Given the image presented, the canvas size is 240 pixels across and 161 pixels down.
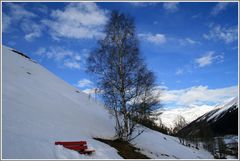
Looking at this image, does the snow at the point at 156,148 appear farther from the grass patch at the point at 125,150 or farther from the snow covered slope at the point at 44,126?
the grass patch at the point at 125,150

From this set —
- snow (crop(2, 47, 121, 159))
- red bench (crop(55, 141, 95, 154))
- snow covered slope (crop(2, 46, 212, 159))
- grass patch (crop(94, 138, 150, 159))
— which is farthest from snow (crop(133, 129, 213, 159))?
red bench (crop(55, 141, 95, 154))

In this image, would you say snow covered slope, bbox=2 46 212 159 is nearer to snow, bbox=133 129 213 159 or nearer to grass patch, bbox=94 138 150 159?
snow, bbox=133 129 213 159

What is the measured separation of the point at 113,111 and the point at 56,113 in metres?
5.52

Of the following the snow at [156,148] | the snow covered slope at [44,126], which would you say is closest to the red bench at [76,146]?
the snow covered slope at [44,126]

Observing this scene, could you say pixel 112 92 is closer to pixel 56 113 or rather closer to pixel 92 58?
pixel 92 58

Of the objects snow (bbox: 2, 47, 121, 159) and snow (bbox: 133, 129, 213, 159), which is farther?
snow (bbox: 133, 129, 213, 159)

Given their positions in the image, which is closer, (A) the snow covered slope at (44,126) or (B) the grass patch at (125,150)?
(A) the snow covered slope at (44,126)

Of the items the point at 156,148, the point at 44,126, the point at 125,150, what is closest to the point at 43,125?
the point at 44,126

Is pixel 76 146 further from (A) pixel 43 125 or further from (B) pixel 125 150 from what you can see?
(B) pixel 125 150

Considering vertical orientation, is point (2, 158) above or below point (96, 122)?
below

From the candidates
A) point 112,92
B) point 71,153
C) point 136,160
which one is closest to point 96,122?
point 112,92

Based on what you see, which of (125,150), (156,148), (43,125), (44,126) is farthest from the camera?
(156,148)

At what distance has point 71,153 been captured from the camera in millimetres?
13430

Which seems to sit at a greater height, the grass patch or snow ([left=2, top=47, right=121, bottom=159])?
snow ([left=2, top=47, right=121, bottom=159])
